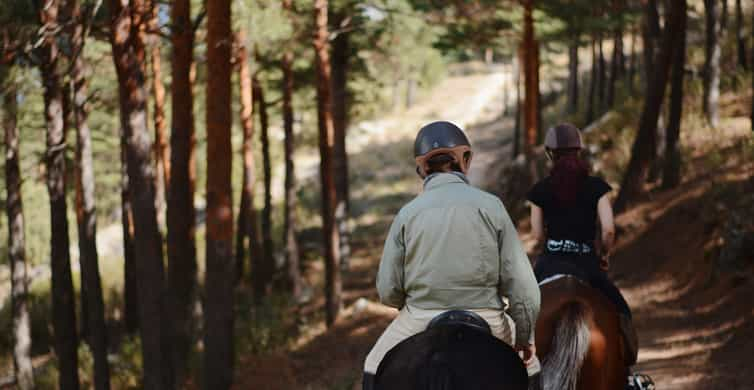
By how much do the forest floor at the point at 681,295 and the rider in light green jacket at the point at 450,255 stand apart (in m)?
6.16

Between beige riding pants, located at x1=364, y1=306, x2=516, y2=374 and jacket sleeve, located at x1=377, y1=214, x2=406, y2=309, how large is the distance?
109 millimetres

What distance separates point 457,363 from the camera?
3.69 m

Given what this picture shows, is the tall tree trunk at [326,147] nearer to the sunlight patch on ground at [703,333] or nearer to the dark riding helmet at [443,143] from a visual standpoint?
the sunlight patch on ground at [703,333]

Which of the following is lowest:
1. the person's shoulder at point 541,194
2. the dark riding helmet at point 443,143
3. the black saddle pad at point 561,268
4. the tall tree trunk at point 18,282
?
the tall tree trunk at point 18,282

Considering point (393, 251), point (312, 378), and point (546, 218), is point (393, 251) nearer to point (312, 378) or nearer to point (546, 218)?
point (546, 218)

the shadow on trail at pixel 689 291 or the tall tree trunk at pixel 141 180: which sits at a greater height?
the tall tree trunk at pixel 141 180

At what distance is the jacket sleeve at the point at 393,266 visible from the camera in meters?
3.89

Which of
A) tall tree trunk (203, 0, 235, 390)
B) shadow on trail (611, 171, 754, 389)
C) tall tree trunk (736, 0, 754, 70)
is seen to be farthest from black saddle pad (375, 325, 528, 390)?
tall tree trunk (736, 0, 754, 70)

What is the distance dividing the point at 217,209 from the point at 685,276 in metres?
8.22

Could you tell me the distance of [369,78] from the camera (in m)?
26.5

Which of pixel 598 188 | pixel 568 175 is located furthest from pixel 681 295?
pixel 568 175

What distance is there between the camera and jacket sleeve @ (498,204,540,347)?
382 centimetres

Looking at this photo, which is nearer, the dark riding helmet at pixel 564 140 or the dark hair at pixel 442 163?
the dark hair at pixel 442 163

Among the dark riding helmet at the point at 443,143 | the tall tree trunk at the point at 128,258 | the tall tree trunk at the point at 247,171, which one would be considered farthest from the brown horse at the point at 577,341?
the tall tree trunk at the point at 128,258
